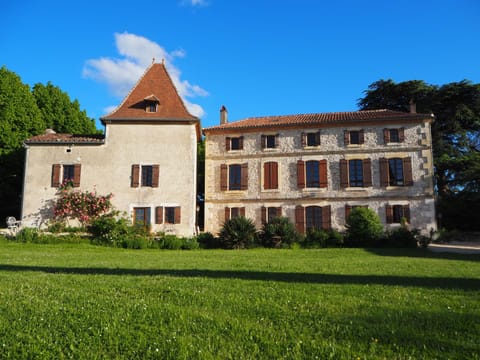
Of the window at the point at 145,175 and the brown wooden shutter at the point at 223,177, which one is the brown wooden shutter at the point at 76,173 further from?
the brown wooden shutter at the point at 223,177

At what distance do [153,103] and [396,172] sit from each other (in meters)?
15.0

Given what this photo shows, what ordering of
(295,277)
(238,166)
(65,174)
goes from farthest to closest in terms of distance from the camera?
(238,166), (65,174), (295,277)

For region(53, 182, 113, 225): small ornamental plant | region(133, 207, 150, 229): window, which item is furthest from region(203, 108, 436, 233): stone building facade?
region(53, 182, 113, 225): small ornamental plant

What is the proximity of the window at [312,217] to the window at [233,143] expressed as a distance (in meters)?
5.38

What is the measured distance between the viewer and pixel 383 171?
21.3 m

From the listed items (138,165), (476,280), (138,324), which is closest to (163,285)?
(138,324)

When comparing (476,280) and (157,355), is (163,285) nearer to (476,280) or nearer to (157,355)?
(157,355)

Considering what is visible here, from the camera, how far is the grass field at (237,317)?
336 centimetres

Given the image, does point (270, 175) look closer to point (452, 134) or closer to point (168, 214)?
point (168, 214)

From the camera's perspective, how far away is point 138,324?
13.1 ft

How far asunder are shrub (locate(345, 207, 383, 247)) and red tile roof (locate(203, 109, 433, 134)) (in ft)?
21.0

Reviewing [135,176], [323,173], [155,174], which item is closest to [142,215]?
[135,176]

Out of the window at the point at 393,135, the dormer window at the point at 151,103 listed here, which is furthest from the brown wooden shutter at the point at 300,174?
the dormer window at the point at 151,103

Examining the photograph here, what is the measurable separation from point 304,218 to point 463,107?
48.6 ft
